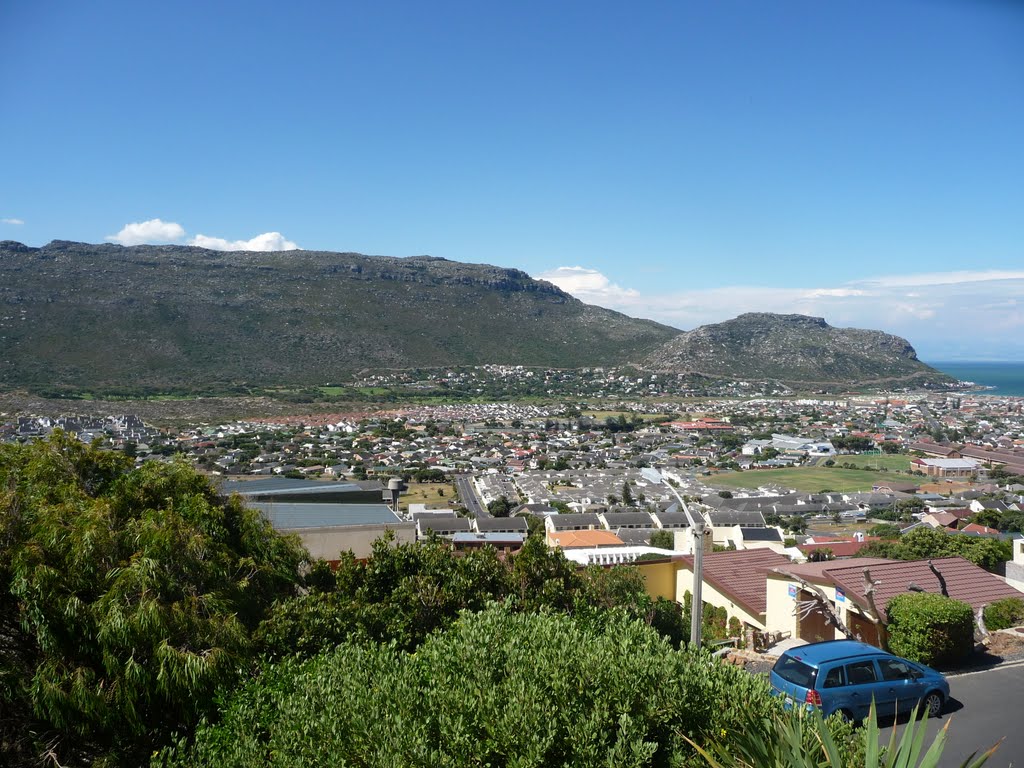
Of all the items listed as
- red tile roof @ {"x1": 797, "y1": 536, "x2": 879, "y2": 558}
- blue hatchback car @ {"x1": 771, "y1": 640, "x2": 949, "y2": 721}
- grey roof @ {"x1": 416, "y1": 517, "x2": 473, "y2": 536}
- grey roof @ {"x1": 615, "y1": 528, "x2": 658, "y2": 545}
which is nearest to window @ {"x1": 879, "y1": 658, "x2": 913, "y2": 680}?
blue hatchback car @ {"x1": 771, "y1": 640, "x2": 949, "y2": 721}

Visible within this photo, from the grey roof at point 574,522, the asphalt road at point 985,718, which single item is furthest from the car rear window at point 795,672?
the grey roof at point 574,522

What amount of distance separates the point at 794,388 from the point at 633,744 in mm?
128628

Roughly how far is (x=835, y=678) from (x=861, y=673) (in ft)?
0.97

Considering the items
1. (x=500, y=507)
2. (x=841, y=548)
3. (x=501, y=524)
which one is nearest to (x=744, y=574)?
(x=841, y=548)

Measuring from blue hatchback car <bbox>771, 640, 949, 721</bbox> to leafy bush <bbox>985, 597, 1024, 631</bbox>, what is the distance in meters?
4.07

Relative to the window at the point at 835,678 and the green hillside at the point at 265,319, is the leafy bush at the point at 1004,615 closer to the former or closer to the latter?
the window at the point at 835,678

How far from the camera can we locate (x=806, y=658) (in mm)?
7062

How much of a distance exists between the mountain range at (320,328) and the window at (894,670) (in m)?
79.0

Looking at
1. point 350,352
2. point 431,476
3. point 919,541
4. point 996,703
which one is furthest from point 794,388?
point 996,703

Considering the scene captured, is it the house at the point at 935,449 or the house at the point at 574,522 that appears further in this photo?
the house at the point at 935,449

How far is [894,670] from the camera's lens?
7117 mm

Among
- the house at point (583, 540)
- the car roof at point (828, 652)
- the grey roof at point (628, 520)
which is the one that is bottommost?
the grey roof at point (628, 520)

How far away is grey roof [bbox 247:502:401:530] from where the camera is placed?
1452 cm

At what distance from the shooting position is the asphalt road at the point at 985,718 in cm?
631
